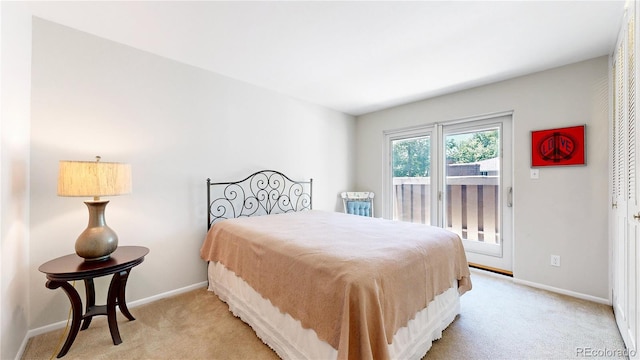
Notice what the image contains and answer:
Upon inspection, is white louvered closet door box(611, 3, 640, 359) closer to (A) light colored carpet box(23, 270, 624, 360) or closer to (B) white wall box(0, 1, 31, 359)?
(A) light colored carpet box(23, 270, 624, 360)

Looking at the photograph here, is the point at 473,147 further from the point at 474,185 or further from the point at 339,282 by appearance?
the point at 339,282

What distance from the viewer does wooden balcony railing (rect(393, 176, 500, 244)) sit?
3273mm

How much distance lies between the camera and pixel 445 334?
1935 mm

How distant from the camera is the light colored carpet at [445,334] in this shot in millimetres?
1723

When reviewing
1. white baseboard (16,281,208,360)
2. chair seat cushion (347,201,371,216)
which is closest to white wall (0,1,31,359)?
white baseboard (16,281,208,360)

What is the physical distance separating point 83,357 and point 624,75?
14.1ft

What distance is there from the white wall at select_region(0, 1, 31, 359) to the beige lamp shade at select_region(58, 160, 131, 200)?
0.84ft

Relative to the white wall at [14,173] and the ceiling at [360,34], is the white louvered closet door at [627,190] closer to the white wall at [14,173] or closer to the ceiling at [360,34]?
the ceiling at [360,34]

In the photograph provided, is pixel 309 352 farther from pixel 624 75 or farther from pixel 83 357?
pixel 624 75

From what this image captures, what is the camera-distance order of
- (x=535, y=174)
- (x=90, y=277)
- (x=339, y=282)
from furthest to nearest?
(x=535, y=174)
(x=90, y=277)
(x=339, y=282)

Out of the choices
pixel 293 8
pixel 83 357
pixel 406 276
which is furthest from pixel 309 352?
pixel 293 8

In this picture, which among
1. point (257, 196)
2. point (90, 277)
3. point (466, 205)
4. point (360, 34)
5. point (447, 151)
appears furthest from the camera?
point (447, 151)

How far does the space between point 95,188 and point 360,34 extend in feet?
7.62

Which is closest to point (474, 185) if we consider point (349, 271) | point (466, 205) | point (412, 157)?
point (466, 205)
